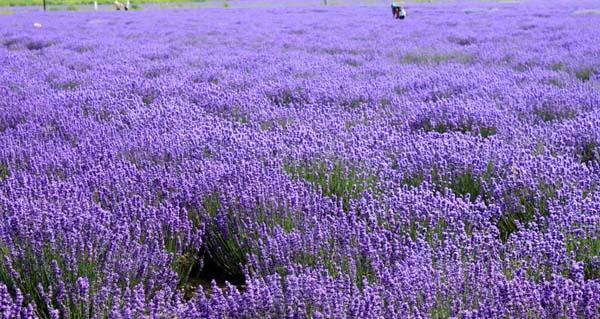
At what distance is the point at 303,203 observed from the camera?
2.57 m

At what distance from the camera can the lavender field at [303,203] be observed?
1.79 meters

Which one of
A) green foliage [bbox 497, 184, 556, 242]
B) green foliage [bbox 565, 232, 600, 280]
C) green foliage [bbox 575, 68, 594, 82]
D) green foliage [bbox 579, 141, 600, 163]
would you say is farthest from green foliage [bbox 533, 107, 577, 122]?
green foliage [bbox 565, 232, 600, 280]

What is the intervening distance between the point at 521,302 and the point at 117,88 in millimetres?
4882

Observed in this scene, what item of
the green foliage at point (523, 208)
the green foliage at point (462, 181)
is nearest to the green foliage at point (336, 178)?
the green foliage at point (462, 181)

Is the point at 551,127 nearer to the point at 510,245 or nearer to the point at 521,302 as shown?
the point at 510,245

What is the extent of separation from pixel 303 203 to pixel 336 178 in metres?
0.48

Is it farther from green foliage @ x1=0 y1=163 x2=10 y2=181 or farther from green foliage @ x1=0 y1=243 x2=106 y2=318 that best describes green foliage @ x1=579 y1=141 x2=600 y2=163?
green foliage @ x1=0 y1=163 x2=10 y2=181

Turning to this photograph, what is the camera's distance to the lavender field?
179 centimetres

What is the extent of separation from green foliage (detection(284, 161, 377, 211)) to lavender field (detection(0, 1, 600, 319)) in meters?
0.02

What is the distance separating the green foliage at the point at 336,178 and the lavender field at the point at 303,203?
15 mm

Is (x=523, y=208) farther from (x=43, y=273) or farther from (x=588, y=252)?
(x=43, y=273)

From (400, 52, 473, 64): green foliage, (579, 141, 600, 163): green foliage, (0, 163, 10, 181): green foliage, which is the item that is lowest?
(0, 163, 10, 181): green foliage

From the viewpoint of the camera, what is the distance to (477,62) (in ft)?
24.8

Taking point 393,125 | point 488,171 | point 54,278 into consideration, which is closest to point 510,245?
point 488,171
